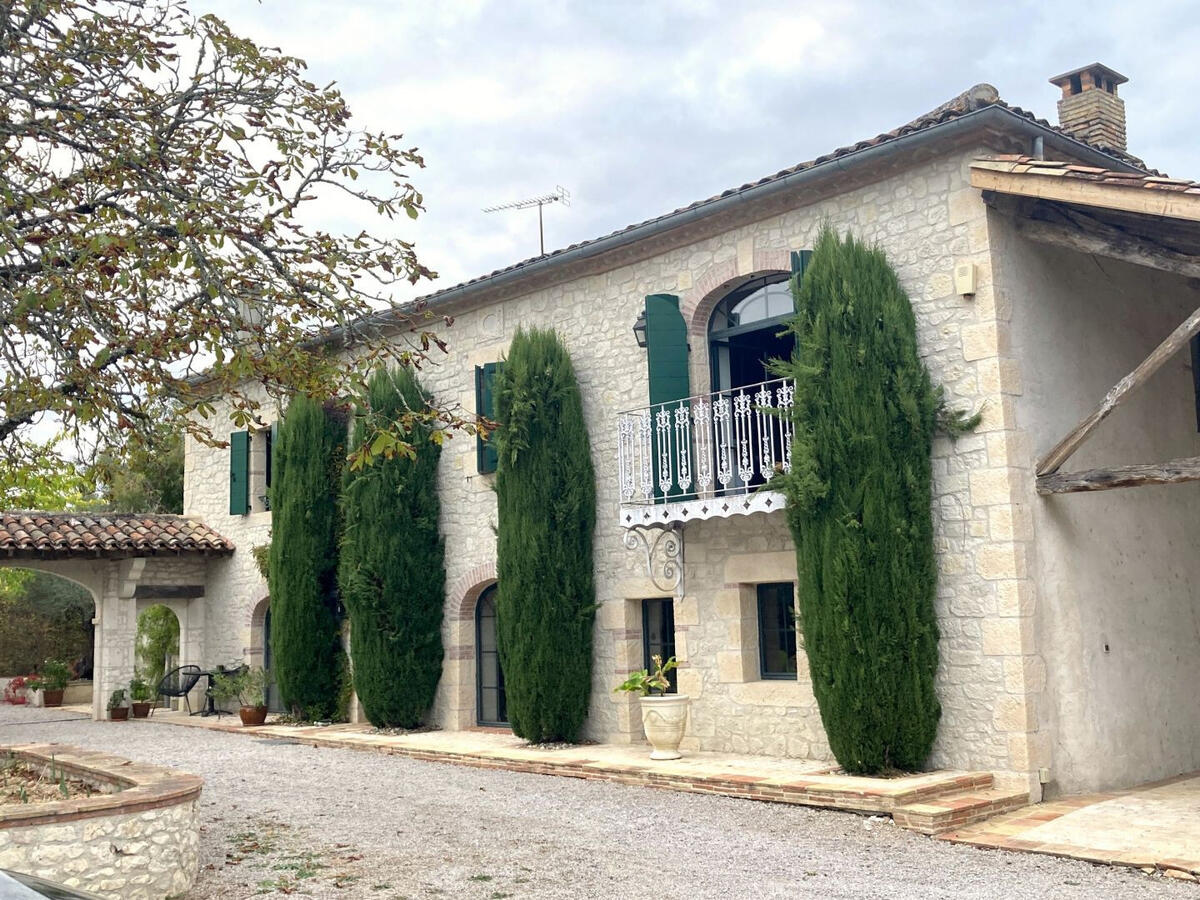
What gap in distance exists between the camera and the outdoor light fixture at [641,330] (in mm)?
11555

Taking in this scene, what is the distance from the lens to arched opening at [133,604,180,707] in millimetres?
19750

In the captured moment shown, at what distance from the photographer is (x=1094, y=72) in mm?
11742

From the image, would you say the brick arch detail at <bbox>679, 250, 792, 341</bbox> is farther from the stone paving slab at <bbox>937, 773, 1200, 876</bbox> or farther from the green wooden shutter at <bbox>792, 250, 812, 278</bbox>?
the stone paving slab at <bbox>937, 773, 1200, 876</bbox>

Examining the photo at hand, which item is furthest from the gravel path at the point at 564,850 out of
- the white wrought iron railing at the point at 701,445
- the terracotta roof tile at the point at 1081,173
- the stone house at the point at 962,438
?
the terracotta roof tile at the point at 1081,173

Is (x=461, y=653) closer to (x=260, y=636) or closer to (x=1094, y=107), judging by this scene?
(x=260, y=636)

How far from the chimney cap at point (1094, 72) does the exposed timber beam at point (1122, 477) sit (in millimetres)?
4846

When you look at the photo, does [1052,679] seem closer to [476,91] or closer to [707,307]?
[707,307]

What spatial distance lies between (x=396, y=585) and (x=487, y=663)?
55.9 inches

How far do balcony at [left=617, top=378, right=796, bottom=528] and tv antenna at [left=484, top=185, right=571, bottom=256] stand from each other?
5.30 m

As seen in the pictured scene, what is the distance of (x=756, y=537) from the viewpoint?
10.8 m

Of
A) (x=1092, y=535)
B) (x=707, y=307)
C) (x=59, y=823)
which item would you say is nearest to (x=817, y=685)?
(x=1092, y=535)

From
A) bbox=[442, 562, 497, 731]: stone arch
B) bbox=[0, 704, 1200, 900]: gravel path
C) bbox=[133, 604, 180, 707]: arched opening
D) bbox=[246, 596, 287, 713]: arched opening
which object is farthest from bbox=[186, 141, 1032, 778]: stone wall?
bbox=[133, 604, 180, 707]: arched opening

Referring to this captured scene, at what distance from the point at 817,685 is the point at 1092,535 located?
8.68ft

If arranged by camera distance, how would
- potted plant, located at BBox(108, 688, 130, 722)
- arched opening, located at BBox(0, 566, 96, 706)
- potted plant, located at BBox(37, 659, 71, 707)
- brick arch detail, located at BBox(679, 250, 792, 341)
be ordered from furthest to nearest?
arched opening, located at BBox(0, 566, 96, 706) → potted plant, located at BBox(37, 659, 71, 707) → potted plant, located at BBox(108, 688, 130, 722) → brick arch detail, located at BBox(679, 250, 792, 341)
